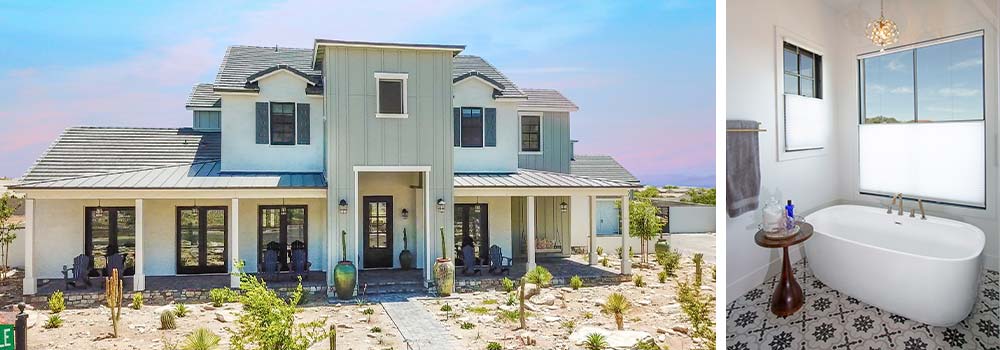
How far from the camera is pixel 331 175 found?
4.36m

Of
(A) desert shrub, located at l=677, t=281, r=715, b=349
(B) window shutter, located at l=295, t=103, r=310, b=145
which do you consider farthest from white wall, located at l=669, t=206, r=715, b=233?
(B) window shutter, located at l=295, t=103, r=310, b=145

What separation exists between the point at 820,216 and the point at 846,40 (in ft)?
2.15

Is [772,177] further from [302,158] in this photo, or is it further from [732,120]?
[302,158]

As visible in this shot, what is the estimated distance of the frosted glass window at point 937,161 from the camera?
2.10 metres

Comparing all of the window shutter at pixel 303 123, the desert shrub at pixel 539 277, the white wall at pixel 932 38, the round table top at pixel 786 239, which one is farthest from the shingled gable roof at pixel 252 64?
the white wall at pixel 932 38

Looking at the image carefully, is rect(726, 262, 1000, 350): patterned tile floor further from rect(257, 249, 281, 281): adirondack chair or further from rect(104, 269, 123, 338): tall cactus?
rect(104, 269, 123, 338): tall cactus

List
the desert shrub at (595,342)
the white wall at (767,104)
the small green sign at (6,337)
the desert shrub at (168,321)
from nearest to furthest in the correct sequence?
the white wall at (767,104)
the small green sign at (6,337)
the desert shrub at (168,321)
the desert shrub at (595,342)

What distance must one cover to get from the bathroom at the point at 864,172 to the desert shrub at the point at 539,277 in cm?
172

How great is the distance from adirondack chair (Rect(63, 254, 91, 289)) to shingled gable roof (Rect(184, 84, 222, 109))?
0.99 metres

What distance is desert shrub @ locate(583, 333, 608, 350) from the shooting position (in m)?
4.09

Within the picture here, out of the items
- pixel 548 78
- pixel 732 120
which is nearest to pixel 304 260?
pixel 548 78

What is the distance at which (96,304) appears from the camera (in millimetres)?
3428

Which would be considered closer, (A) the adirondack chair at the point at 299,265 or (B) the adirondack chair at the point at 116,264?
(B) the adirondack chair at the point at 116,264

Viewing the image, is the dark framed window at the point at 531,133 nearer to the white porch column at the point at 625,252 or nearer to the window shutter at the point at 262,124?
the white porch column at the point at 625,252
